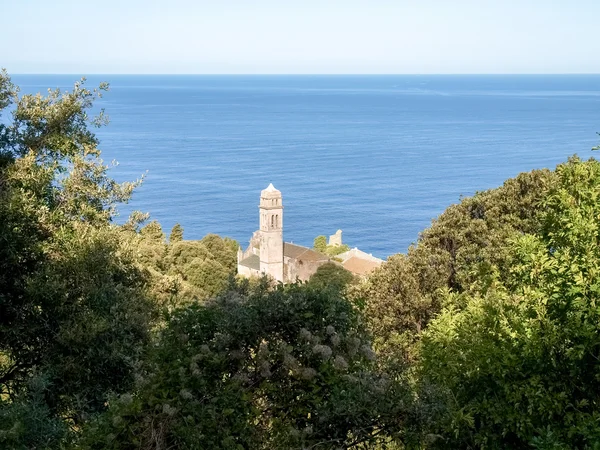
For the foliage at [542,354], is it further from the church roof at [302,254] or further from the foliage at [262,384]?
the church roof at [302,254]

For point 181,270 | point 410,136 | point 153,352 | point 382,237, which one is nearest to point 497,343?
point 153,352

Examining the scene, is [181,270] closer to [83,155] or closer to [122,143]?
[83,155]

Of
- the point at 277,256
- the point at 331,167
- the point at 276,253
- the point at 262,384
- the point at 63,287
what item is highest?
the point at 331,167

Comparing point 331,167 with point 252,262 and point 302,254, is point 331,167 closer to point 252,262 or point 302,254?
point 252,262

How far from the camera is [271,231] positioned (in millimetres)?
55312

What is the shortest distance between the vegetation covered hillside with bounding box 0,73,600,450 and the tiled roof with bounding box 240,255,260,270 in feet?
137

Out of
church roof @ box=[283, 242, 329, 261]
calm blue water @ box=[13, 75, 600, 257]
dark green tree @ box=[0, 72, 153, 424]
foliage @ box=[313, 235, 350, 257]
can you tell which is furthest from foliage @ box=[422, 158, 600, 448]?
calm blue water @ box=[13, 75, 600, 257]

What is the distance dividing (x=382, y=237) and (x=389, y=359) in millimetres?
70554

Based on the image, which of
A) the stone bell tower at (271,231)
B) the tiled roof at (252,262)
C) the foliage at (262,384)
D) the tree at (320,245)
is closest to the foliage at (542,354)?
the foliage at (262,384)

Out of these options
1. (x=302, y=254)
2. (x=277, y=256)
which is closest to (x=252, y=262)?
A: (x=277, y=256)

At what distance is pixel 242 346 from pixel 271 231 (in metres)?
47.7

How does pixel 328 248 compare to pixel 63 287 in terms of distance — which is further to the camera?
pixel 328 248

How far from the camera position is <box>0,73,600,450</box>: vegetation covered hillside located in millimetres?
7152

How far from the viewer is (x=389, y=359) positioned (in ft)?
25.8
